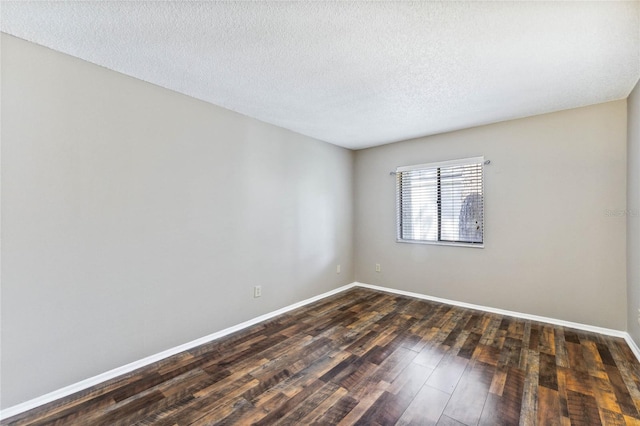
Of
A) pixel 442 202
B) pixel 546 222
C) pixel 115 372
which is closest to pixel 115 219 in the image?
pixel 115 372

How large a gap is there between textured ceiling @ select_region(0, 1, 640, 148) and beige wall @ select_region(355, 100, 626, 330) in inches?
14.4

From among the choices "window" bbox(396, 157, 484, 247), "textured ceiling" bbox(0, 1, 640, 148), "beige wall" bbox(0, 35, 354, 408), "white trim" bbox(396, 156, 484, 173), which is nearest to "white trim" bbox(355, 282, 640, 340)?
"window" bbox(396, 157, 484, 247)

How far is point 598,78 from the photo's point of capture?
2.22 m

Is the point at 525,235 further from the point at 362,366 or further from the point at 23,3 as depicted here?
the point at 23,3

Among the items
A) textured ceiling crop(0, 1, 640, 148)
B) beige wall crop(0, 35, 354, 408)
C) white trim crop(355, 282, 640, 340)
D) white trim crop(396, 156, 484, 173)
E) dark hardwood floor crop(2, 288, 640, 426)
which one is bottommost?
dark hardwood floor crop(2, 288, 640, 426)

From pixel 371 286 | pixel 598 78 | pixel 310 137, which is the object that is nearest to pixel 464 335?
pixel 371 286

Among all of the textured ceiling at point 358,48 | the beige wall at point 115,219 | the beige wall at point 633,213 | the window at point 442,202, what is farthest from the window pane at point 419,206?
the beige wall at point 115,219

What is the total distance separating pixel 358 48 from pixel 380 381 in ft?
7.59

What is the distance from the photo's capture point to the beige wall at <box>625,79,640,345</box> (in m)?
2.30

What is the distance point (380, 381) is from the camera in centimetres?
197

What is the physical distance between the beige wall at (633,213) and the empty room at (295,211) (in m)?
0.04

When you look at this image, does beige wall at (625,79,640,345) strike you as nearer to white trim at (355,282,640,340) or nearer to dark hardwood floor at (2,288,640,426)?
white trim at (355,282,640,340)

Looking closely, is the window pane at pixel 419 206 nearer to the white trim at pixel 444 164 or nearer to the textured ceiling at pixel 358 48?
the white trim at pixel 444 164

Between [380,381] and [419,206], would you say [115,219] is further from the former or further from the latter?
[419,206]
